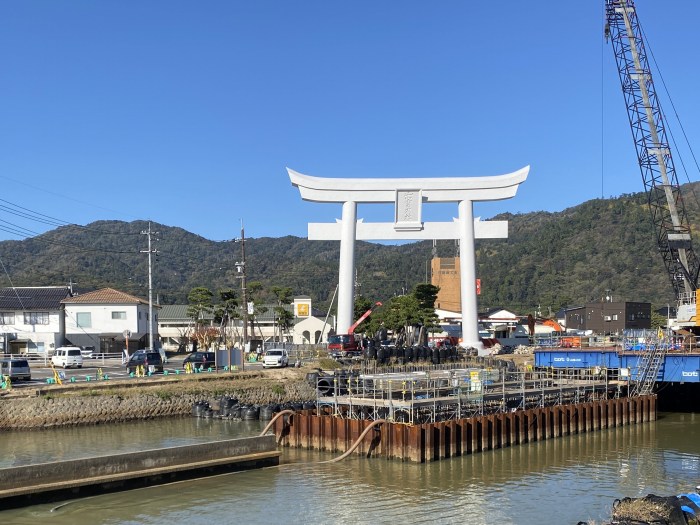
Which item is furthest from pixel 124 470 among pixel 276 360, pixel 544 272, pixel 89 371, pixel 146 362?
pixel 544 272

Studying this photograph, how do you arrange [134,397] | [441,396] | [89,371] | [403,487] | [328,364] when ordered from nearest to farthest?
1. [403,487]
2. [441,396]
3. [134,397]
4. [89,371]
5. [328,364]

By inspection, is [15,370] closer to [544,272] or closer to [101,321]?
[101,321]

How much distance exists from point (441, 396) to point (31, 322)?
147ft

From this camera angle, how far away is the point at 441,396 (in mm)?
30156

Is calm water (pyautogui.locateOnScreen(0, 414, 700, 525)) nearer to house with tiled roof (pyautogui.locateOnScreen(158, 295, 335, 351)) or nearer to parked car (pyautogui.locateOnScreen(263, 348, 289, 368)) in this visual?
parked car (pyautogui.locateOnScreen(263, 348, 289, 368))

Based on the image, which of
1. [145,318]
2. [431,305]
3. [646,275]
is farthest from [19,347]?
[646,275]

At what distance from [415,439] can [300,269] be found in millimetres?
167941

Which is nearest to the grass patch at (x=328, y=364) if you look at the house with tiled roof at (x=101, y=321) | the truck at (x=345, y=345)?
the truck at (x=345, y=345)

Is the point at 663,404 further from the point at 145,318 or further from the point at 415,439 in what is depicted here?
the point at 145,318

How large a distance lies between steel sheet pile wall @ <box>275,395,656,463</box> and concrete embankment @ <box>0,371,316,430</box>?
10.5 metres

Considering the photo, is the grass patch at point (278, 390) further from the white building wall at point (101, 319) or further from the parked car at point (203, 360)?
the white building wall at point (101, 319)

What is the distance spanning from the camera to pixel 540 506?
2027 cm

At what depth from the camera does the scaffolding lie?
27.7m

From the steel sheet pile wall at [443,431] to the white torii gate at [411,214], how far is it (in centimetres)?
2451
